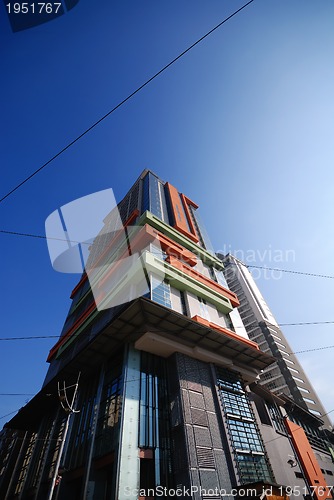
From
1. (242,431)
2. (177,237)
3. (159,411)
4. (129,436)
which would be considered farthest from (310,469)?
(177,237)

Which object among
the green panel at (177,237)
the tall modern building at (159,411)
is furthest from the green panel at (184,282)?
the green panel at (177,237)

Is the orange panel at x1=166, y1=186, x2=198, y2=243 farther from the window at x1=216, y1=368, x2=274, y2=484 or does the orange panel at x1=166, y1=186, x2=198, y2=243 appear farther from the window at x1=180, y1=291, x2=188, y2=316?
the window at x1=216, y1=368, x2=274, y2=484


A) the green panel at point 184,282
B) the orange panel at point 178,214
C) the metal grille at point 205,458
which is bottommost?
the metal grille at point 205,458

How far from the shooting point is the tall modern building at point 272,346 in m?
47.8

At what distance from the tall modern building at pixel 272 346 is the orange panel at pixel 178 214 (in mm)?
13983

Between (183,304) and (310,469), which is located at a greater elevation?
(183,304)

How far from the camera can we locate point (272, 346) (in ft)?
185

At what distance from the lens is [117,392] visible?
50.4 feet

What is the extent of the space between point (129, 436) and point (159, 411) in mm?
2415

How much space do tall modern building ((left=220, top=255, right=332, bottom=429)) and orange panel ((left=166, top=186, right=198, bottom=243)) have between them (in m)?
14.0

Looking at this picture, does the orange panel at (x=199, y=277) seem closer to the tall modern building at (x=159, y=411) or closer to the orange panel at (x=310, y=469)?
the tall modern building at (x=159, y=411)

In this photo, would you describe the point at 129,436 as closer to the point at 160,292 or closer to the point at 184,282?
the point at 160,292

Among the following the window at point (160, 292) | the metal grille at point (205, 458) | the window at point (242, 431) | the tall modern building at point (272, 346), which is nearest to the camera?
the metal grille at point (205, 458)

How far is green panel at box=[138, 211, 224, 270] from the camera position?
27594 millimetres
